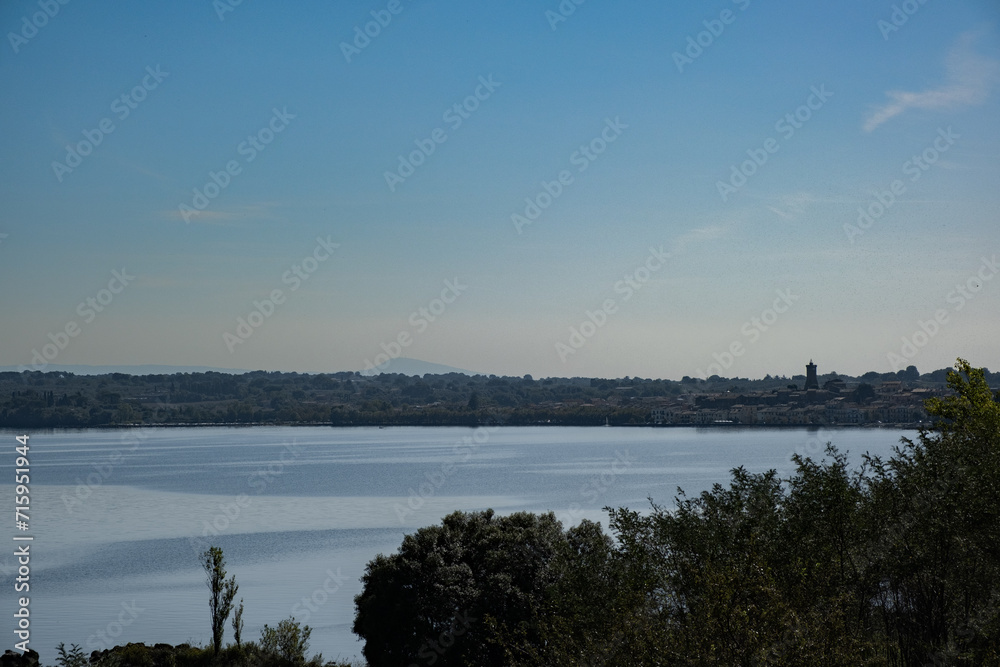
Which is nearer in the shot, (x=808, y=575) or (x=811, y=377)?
(x=808, y=575)

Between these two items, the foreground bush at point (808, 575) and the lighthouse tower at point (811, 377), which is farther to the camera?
the lighthouse tower at point (811, 377)

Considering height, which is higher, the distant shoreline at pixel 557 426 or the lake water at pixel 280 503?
the distant shoreline at pixel 557 426

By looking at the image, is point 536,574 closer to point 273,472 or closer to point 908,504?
point 908,504

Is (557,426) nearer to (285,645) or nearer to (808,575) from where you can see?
(285,645)

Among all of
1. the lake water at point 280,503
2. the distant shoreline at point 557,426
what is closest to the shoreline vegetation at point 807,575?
the lake water at point 280,503

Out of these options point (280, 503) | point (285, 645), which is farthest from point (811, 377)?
point (285, 645)

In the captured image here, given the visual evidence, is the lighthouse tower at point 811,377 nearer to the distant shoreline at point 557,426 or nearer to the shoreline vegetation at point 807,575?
the distant shoreline at point 557,426

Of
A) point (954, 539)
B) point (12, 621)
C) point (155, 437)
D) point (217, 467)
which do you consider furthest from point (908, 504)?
point (155, 437)

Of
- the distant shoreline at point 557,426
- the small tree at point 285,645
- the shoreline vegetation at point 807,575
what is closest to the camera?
the shoreline vegetation at point 807,575

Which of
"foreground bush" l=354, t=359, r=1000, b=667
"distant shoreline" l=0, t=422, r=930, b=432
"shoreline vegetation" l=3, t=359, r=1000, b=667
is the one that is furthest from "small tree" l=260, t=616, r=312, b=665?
"distant shoreline" l=0, t=422, r=930, b=432
